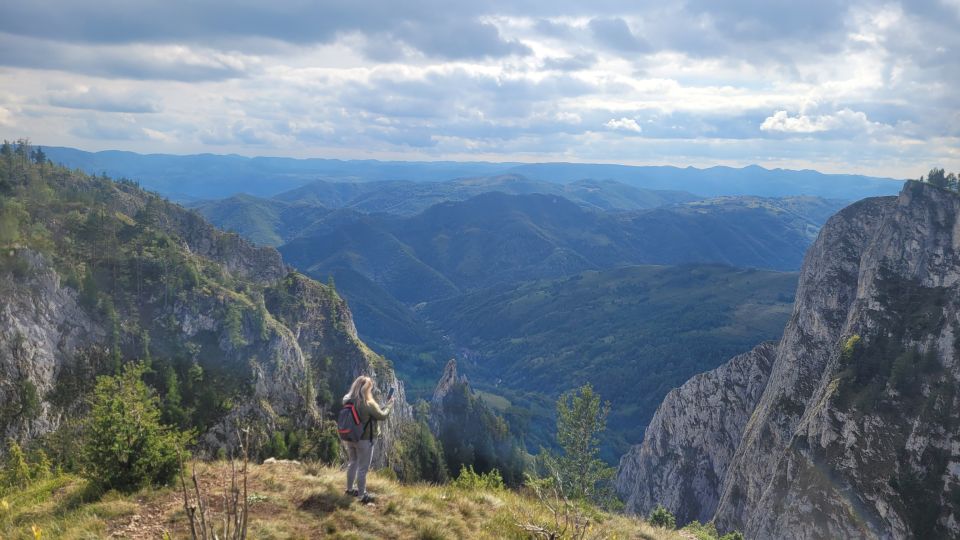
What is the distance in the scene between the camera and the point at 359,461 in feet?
57.9

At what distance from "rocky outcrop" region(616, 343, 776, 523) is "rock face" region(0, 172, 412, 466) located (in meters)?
67.6

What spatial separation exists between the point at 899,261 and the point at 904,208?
14.4m

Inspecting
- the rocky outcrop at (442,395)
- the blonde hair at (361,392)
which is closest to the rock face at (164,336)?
the rocky outcrop at (442,395)

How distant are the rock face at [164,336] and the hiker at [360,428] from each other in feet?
122

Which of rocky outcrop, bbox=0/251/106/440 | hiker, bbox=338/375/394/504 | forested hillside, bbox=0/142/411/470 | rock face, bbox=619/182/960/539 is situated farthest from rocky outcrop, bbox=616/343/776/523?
hiker, bbox=338/375/394/504

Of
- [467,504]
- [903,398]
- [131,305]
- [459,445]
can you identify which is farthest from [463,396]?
[467,504]

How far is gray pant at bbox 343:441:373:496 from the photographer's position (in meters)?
17.5

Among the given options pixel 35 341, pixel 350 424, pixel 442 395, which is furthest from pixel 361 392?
pixel 442 395

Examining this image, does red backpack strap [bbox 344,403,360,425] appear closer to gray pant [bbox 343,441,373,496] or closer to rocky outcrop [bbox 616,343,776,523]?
gray pant [bbox 343,441,373,496]

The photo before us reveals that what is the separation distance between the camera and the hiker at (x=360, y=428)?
17.5 metres

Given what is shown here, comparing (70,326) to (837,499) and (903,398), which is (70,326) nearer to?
(837,499)

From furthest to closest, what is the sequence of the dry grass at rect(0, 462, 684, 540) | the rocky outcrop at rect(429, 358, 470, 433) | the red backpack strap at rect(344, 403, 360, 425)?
the rocky outcrop at rect(429, 358, 470, 433), the red backpack strap at rect(344, 403, 360, 425), the dry grass at rect(0, 462, 684, 540)

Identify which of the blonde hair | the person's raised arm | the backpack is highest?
the blonde hair

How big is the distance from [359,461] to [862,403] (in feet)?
308
